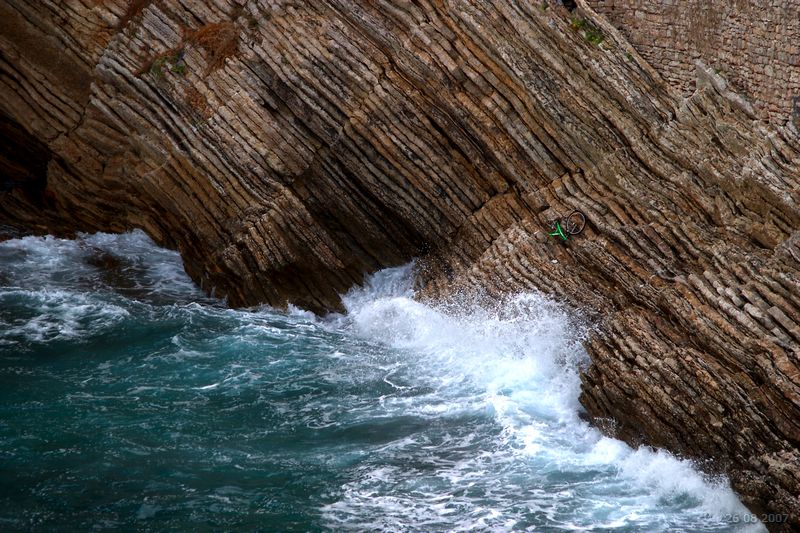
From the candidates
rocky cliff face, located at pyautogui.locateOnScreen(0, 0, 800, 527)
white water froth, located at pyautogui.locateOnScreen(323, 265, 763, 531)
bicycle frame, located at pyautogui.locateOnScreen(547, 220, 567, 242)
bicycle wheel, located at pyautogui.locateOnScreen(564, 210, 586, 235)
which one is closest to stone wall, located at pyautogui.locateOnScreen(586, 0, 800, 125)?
rocky cliff face, located at pyautogui.locateOnScreen(0, 0, 800, 527)

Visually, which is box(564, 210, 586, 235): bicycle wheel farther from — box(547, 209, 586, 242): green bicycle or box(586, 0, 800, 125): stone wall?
box(586, 0, 800, 125): stone wall

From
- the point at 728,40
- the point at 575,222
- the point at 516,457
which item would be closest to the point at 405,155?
the point at 575,222

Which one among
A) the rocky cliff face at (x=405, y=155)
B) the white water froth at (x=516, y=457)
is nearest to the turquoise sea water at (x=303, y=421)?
the white water froth at (x=516, y=457)

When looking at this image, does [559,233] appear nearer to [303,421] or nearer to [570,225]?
[570,225]

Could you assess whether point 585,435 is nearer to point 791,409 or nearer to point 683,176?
point 791,409

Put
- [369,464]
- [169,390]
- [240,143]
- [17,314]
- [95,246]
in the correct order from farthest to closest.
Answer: [95,246]
[240,143]
[17,314]
[169,390]
[369,464]

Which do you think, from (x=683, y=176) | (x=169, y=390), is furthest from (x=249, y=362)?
(x=683, y=176)

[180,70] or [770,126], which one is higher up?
[770,126]

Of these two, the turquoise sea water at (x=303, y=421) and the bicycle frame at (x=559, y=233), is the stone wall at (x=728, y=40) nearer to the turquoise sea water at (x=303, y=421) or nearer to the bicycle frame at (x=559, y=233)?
the bicycle frame at (x=559, y=233)
